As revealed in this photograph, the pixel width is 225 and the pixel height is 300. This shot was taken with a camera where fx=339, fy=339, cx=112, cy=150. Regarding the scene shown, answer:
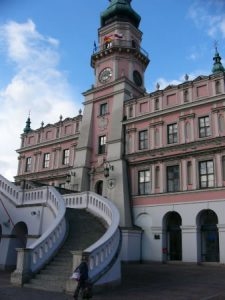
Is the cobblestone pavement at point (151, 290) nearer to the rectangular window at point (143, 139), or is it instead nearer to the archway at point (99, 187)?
the rectangular window at point (143, 139)

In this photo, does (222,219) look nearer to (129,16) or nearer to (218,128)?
(218,128)

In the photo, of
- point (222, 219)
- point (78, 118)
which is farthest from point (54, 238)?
point (78, 118)

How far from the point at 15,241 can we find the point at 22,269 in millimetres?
7327

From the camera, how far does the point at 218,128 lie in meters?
26.6

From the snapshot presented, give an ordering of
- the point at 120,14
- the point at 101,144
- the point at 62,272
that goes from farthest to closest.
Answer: the point at 120,14 < the point at 101,144 < the point at 62,272

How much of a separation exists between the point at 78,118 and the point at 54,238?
22.8 metres

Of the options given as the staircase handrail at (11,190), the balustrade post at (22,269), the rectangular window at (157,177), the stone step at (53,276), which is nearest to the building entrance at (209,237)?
the rectangular window at (157,177)

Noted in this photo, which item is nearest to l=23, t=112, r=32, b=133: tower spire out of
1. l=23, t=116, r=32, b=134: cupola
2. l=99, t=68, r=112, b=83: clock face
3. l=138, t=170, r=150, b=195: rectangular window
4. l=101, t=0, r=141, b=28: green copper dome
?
l=23, t=116, r=32, b=134: cupola

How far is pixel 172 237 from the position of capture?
27750 millimetres

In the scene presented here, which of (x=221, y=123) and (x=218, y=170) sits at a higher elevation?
(x=221, y=123)

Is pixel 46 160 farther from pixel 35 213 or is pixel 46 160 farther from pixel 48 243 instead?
pixel 48 243

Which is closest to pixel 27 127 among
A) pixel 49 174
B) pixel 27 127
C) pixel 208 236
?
pixel 27 127

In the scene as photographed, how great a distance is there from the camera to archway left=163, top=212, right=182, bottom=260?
27163 millimetres

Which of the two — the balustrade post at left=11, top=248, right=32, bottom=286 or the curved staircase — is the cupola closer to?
the curved staircase
